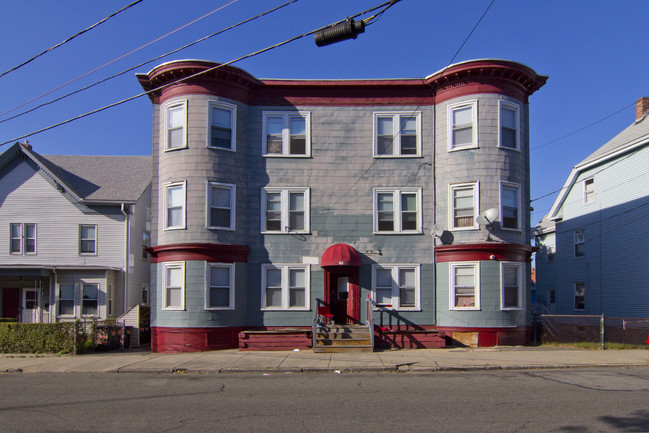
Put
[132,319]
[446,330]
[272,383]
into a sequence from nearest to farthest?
[272,383] < [446,330] < [132,319]

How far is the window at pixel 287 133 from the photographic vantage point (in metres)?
21.2

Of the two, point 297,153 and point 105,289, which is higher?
point 297,153

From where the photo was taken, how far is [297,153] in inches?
835

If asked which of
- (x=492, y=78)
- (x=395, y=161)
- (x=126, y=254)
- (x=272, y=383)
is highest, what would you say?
(x=492, y=78)

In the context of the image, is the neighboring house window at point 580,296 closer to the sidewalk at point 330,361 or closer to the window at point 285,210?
the sidewalk at point 330,361

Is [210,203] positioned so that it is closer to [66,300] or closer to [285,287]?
[285,287]

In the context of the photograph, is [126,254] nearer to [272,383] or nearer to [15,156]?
[15,156]

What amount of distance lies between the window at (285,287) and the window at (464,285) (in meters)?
5.19

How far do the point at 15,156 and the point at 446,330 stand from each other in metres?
21.1

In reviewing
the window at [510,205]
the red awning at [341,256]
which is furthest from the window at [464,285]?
the red awning at [341,256]

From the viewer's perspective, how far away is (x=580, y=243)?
29688 millimetres

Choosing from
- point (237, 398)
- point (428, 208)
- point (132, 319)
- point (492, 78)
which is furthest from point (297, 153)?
point (237, 398)

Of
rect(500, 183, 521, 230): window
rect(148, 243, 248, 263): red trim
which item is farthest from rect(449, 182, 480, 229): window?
rect(148, 243, 248, 263): red trim

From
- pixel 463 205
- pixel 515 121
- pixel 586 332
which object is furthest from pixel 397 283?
pixel 586 332
